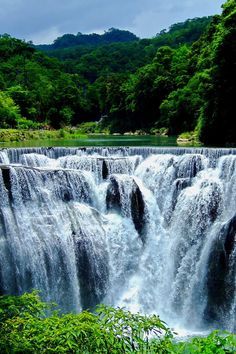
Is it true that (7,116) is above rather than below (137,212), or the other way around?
above

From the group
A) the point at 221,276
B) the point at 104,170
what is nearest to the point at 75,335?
the point at 221,276

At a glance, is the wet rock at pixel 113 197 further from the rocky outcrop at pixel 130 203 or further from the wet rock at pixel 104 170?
the wet rock at pixel 104 170

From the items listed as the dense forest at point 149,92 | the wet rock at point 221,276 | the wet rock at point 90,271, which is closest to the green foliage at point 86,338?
the wet rock at point 221,276

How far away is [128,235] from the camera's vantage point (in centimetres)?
1453

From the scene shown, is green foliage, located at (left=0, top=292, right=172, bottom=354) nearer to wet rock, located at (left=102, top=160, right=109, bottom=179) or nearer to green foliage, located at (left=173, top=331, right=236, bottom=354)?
green foliage, located at (left=173, top=331, right=236, bottom=354)

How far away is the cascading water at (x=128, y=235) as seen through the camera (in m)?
12.4

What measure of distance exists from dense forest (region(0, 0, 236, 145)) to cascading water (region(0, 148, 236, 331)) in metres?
10.3

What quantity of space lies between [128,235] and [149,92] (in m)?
45.9

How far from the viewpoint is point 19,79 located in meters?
61.1

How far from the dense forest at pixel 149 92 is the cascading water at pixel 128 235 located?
10347 millimetres

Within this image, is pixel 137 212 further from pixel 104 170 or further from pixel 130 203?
pixel 104 170

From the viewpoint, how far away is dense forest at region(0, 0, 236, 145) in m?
25.7

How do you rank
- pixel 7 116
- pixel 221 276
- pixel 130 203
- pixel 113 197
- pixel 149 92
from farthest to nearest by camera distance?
pixel 149 92, pixel 7 116, pixel 113 197, pixel 130 203, pixel 221 276

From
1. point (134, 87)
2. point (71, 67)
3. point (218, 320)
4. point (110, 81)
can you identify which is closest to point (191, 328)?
point (218, 320)
